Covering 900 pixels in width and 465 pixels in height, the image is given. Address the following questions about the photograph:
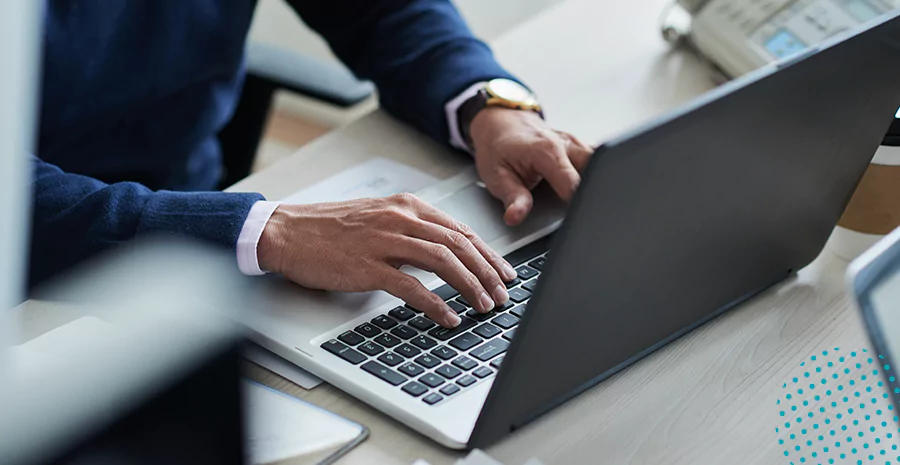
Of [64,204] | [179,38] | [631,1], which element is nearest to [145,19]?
[179,38]

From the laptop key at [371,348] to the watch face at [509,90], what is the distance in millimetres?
424

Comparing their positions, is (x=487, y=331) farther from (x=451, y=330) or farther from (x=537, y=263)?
(x=537, y=263)

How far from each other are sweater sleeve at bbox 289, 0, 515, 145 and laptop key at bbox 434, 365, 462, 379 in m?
0.44

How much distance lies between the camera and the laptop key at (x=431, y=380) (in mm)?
772

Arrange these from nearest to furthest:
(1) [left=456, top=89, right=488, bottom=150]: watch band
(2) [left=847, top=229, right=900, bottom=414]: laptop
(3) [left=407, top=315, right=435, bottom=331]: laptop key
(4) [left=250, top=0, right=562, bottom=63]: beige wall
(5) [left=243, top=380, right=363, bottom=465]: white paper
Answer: (2) [left=847, top=229, right=900, bottom=414]: laptop, (5) [left=243, top=380, right=363, bottom=465]: white paper, (3) [left=407, top=315, right=435, bottom=331]: laptop key, (1) [left=456, top=89, right=488, bottom=150]: watch band, (4) [left=250, top=0, right=562, bottom=63]: beige wall

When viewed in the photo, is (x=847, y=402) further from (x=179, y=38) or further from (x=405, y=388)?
(x=179, y=38)

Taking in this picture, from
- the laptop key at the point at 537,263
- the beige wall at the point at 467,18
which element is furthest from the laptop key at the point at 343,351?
the beige wall at the point at 467,18

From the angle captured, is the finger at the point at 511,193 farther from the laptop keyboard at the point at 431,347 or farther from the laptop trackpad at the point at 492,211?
the laptop keyboard at the point at 431,347

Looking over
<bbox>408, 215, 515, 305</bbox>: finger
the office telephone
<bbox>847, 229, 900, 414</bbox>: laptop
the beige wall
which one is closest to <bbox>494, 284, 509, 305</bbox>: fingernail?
<bbox>408, 215, 515, 305</bbox>: finger

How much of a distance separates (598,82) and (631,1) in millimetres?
279

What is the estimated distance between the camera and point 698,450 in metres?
0.78

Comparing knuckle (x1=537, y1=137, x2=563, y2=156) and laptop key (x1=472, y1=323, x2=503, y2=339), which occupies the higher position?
knuckle (x1=537, y1=137, x2=563, y2=156)

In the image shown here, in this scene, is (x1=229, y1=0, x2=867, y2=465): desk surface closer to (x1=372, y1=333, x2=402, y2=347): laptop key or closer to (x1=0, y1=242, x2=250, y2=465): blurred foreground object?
(x1=372, y1=333, x2=402, y2=347): laptop key

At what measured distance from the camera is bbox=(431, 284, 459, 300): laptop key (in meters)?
0.87
